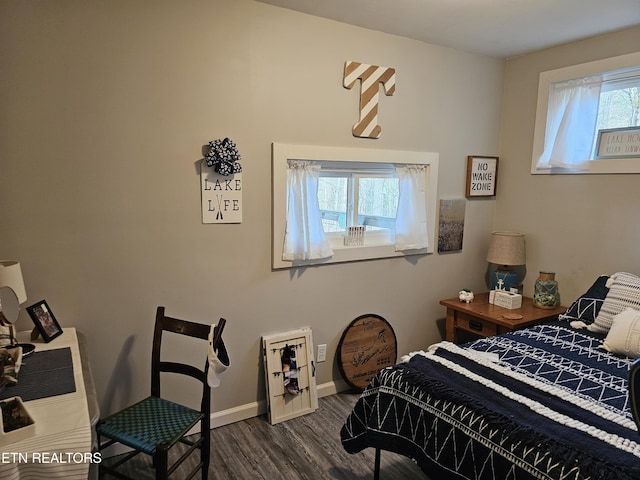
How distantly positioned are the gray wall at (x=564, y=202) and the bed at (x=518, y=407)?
485mm

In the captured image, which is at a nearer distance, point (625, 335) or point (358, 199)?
point (625, 335)

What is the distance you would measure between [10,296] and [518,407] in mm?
2110

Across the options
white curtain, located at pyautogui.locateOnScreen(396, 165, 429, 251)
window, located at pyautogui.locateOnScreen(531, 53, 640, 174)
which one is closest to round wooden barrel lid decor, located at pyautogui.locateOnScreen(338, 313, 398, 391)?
white curtain, located at pyautogui.locateOnScreen(396, 165, 429, 251)

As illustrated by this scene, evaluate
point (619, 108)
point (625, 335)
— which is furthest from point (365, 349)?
point (619, 108)

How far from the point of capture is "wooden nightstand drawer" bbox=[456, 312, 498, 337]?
298 cm

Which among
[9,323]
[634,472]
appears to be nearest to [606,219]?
[634,472]

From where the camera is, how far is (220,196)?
2.43m

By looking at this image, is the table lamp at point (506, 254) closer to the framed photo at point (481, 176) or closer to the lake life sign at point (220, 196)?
the framed photo at point (481, 176)

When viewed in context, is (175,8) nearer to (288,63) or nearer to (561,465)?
(288,63)

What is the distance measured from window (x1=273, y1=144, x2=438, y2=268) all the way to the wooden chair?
0.80 meters

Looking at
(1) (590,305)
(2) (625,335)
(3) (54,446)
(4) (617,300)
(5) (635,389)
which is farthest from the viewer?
(1) (590,305)

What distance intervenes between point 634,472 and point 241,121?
228cm

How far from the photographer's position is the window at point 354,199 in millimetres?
2660

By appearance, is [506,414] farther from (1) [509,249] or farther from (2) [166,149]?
(2) [166,149]
